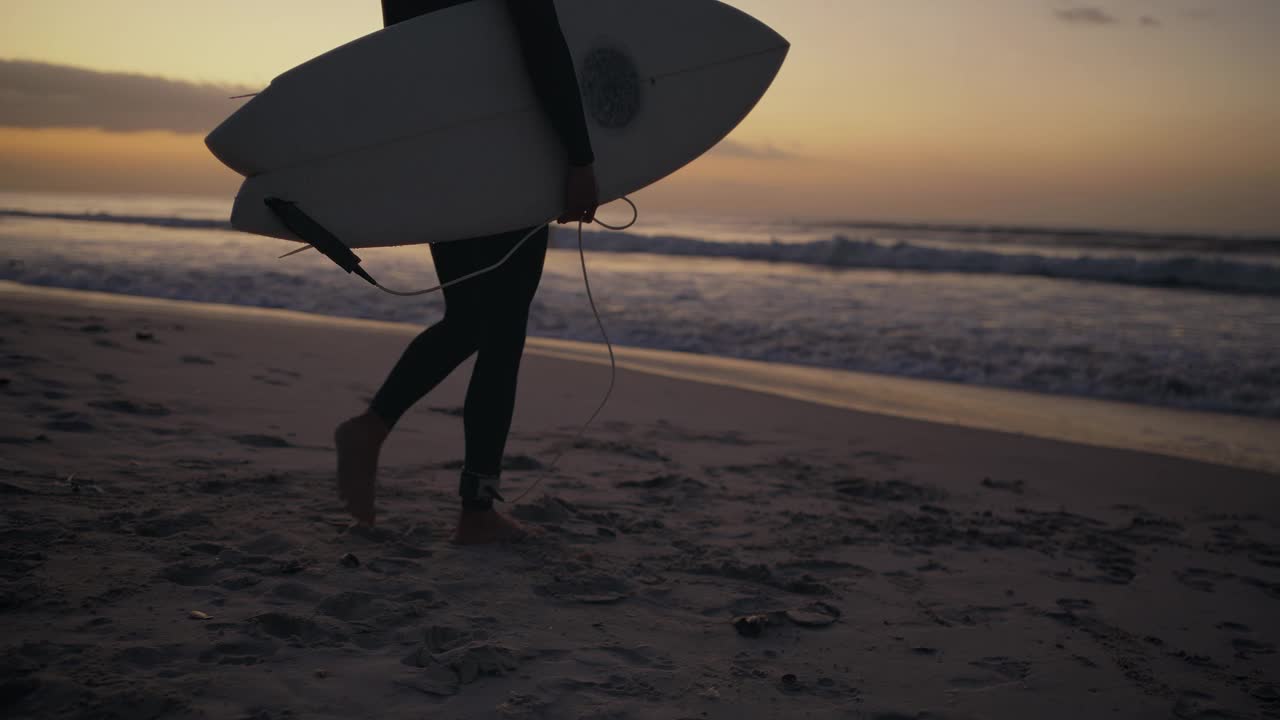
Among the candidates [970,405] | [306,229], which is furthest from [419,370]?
[970,405]

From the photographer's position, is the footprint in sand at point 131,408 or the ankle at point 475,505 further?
the footprint in sand at point 131,408

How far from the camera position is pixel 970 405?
490 cm

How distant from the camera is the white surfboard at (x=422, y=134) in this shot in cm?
196

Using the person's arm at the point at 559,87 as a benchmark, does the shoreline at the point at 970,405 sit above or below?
below

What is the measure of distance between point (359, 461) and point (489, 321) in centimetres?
47

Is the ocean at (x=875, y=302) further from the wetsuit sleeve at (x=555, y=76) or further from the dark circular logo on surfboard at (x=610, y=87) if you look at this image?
the wetsuit sleeve at (x=555, y=76)

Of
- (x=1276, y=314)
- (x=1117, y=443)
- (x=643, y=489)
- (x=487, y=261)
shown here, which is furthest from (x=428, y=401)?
(x=1276, y=314)

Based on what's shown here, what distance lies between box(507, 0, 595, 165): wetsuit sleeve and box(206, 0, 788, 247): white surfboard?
157mm

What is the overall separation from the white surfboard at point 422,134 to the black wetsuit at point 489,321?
7 centimetres

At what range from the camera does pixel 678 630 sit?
5.48ft

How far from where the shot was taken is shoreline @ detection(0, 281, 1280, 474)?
4.15 metres

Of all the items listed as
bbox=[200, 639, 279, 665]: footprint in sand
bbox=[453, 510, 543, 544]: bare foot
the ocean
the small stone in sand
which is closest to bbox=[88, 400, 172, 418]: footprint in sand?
bbox=[453, 510, 543, 544]: bare foot

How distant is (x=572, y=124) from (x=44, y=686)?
1434 millimetres

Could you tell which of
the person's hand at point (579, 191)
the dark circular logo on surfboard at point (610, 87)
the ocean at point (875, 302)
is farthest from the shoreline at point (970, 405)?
the person's hand at point (579, 191)
